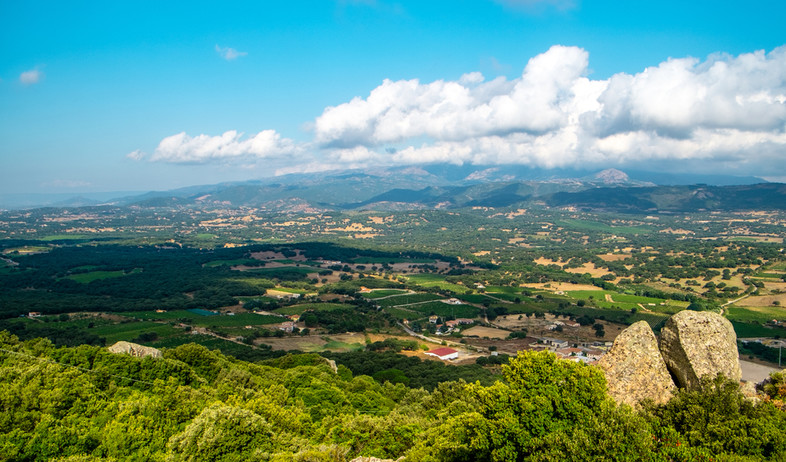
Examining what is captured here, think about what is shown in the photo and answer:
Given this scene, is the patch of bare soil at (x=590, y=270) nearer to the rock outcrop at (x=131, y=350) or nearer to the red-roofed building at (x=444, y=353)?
the red-roofed building at (x=444, y=353)

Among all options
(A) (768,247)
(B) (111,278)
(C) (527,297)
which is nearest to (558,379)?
(C) (527,297)

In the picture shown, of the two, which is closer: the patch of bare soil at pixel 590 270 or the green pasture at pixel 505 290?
the green pasture at pixel 505 290

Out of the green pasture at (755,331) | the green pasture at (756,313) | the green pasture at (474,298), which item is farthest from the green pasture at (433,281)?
the green pasture at (755,331)

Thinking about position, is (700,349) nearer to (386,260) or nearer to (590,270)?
(590,270)

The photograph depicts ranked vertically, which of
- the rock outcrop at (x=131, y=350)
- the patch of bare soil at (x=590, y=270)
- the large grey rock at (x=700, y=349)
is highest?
the large grey rock at (x=700, y=349)

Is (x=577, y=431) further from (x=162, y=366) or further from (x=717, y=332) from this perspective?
(x=162, y=366)

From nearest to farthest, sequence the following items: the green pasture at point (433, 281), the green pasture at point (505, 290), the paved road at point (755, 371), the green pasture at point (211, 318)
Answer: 1. the paved road at point (755, 371)
2. the green pasture at point (211, 318)
3. the green pasture at point (505, 290)
4. the green pasture at point (433, 281)

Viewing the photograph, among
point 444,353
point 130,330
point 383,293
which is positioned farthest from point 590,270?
point 130,330
